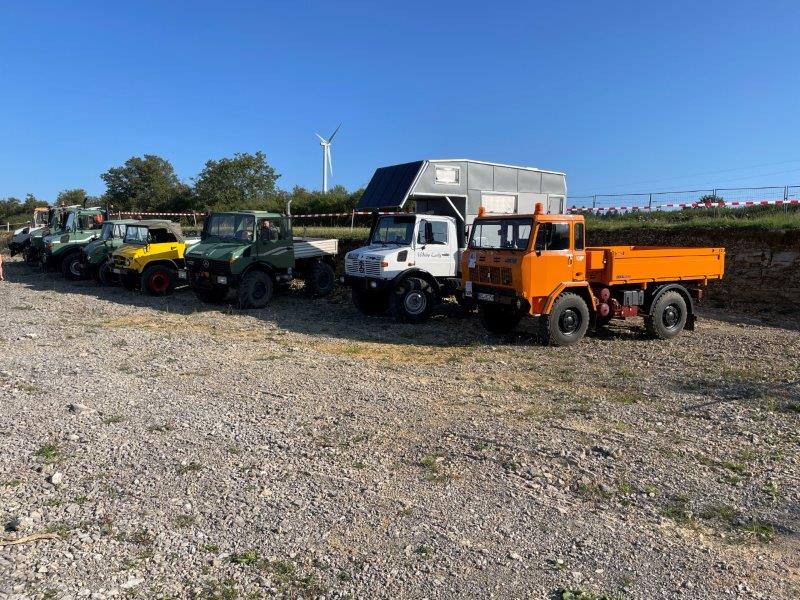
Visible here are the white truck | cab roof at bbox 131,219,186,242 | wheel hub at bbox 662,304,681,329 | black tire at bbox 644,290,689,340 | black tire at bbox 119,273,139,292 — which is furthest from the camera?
cab roof at bbox 131,219,186,242

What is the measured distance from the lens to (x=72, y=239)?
18.2 m

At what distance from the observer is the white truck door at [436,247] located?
11.4 m

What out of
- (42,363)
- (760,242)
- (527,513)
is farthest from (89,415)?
(760,242)

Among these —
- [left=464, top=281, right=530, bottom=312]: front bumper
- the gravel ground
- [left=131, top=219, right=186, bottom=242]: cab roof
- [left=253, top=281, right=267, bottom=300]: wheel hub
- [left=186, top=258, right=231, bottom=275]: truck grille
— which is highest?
[left=131, top=219, right=186, bottom=242]: cab roof

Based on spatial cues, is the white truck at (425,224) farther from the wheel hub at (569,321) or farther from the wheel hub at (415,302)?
the wheel hub at (569,321)

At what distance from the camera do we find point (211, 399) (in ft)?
20.9

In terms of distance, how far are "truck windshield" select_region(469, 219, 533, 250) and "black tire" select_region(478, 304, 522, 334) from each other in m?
1.12

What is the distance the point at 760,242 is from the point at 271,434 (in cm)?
1269

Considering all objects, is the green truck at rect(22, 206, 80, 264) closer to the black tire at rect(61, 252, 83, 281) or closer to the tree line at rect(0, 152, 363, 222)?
the black tire at rect(61, 252, 83, 281)

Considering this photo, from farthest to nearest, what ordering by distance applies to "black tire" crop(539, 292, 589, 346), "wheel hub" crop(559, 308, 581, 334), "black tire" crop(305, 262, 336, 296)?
"black tire" crop(305, 262, 336, 296) < "wheel hub" crop(559, 308, 581, 334) < "black tire" crop(539, 292, 589, 346)

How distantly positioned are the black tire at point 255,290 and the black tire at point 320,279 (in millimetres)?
1441

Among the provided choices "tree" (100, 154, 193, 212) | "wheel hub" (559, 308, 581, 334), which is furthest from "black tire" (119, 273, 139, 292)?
"tree" (100, 154, 193, 212)

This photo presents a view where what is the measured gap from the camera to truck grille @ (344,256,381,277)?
36.6ft

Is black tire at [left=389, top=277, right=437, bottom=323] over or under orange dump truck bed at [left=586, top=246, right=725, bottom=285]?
under
